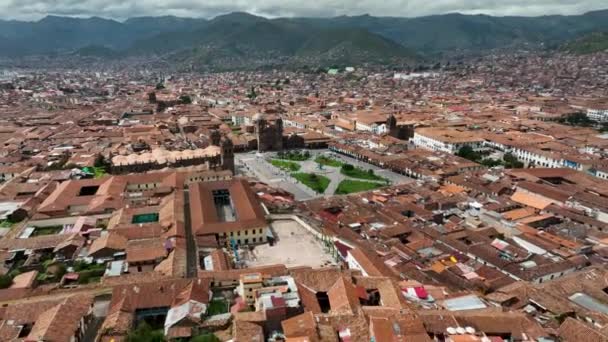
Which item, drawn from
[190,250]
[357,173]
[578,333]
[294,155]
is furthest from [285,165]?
[578,333]

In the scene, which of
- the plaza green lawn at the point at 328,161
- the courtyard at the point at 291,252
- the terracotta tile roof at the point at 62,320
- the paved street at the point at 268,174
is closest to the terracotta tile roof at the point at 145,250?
the terracotta tile roof at the point at 62,320

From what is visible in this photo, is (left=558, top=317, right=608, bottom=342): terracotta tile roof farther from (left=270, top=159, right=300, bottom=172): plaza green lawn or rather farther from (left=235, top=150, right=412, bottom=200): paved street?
(left=270, top=159, right=300, bottom=172): plaza green lawn

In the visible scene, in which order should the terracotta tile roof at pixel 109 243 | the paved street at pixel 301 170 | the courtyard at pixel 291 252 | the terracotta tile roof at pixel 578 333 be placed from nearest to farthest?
the terracotta tile roof at pixel 578 333
the terracotta tile roof at pixel 109 243
the courtyard at pixel 291 252
the paved street at pixel 301 170

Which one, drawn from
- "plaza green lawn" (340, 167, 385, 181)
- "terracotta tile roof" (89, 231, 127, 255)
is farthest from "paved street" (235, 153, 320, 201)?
"terracotta tile roof" (89, 231, 127, 255)

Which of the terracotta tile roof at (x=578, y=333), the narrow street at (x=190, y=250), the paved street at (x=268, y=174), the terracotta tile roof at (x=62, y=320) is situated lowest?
the paved street at (x=268, y=174)

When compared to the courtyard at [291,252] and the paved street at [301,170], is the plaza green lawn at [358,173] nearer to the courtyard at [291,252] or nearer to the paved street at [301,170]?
the paved street at [301,170]

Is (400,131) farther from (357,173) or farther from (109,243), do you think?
(109,243)

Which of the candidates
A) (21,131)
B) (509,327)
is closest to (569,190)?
(509,327)
